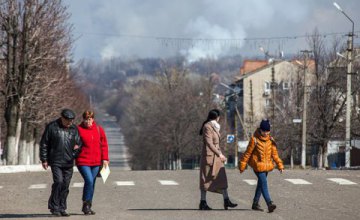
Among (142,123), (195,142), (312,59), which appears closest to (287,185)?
(312,59)

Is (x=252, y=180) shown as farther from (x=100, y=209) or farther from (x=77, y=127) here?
(x=77, y=127)

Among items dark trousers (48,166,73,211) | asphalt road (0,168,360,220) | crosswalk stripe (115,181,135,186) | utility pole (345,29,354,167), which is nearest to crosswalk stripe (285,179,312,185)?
asphalt road (0,168,360,220)

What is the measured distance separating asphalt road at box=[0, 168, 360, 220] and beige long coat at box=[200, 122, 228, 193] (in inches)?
19.0

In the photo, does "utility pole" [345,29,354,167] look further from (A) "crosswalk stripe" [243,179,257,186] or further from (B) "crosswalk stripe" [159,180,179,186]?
(B) "crosswalk stripe" [159,180,179,186]

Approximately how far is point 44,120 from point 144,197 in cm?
3903

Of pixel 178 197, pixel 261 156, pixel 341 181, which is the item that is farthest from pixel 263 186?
pixel 341 181

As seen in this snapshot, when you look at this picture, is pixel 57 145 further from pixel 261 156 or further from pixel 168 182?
pixel 168 182

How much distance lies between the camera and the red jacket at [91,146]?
1694 centimetres

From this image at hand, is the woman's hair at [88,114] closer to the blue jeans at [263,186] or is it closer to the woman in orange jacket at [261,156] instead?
the woman in orange jacket at [261,156]

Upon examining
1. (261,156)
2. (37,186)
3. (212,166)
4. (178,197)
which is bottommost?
(37,186)

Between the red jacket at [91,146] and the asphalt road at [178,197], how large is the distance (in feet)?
3.06

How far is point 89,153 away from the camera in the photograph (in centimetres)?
1697

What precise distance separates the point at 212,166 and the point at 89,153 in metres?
2.27

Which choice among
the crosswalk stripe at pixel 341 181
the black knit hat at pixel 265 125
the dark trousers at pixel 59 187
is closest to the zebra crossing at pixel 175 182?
the crosswalk stripe at pixel 341 181
